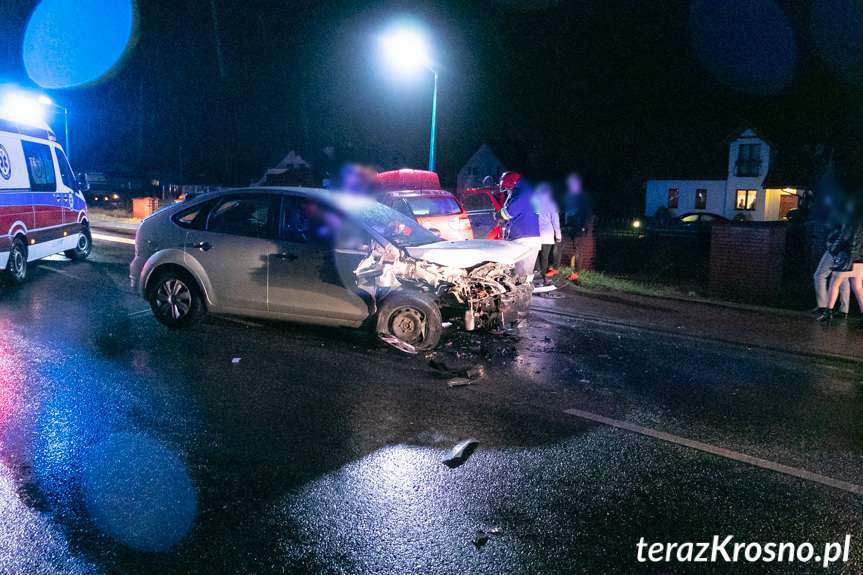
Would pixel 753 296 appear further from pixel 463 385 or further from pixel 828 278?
pixel 463 385

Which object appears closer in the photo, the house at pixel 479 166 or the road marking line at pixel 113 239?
the road marking line at pixel 113 239

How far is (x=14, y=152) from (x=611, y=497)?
11.3m

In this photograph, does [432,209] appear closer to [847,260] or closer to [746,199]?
[847,260]

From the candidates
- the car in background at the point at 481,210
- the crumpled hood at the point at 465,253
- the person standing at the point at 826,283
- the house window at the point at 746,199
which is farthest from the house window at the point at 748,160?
the crumpled hood at the point at 465,253

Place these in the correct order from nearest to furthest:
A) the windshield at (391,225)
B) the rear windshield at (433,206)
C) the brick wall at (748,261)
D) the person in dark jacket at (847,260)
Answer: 1. the windshield at (391,225)
2. the person in dark jacket at (847,260)
3. the brick wall at (748,261)
4. the rear windshield at (433,206)

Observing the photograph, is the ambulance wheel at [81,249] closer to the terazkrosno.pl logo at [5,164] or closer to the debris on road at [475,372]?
the terazkrosno.pl logo at [5,164]

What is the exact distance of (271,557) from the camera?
11.1 ft

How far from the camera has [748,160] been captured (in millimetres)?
45750

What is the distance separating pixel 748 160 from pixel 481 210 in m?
34.4

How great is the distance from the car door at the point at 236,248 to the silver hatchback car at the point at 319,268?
12 millimetres

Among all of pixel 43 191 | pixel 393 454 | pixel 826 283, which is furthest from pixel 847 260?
pixel 43 191

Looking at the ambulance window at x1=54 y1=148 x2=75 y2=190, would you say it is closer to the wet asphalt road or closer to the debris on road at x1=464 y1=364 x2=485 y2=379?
the wet asphalt road

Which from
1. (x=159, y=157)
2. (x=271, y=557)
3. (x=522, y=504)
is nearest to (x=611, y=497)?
(x=522, y=504)

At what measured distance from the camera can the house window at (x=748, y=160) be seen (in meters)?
45.5
